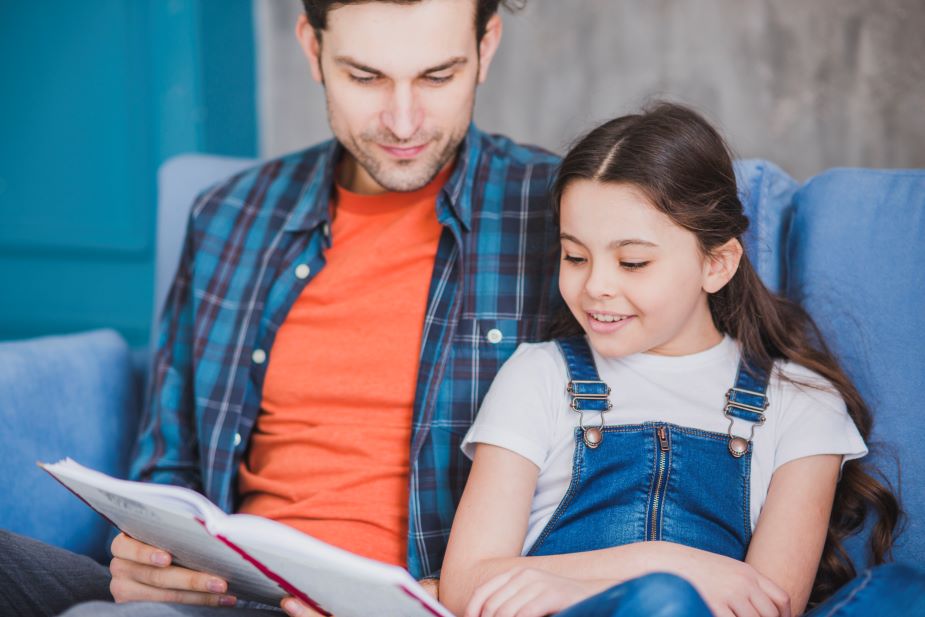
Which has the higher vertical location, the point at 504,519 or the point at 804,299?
the point at 804,299


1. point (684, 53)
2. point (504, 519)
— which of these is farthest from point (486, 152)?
point (684, 53)

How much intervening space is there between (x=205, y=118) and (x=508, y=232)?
1457 millimetres

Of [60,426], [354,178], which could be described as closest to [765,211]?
[354,178]

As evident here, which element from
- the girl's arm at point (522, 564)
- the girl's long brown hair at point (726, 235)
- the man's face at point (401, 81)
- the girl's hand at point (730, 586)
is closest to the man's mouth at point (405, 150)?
the man's face at point (401, 81)

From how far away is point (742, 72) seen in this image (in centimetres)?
209

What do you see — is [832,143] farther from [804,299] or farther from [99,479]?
[99,479]

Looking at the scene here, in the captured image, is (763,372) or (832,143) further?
(832,143)

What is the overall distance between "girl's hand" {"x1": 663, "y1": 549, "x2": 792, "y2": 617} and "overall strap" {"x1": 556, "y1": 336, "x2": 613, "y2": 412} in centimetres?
22

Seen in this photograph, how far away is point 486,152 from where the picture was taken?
4.75ft

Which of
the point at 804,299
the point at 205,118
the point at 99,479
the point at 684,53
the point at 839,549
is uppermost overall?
the point at 684,53

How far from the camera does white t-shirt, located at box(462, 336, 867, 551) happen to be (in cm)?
108

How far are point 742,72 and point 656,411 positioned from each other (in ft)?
4.05

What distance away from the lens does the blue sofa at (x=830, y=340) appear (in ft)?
3.74

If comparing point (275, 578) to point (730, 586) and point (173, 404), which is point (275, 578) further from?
point (173, 404)
